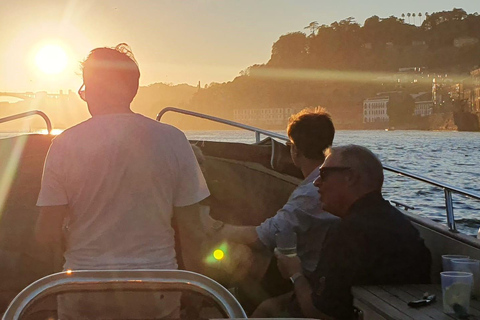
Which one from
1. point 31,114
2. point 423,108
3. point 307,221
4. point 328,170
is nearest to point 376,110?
point 423,108

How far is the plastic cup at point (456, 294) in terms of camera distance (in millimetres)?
1867

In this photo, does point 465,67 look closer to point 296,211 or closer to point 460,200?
point 460,200

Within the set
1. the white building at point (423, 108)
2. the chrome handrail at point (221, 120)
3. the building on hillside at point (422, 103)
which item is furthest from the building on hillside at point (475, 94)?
the chrome handrail at point (221, 120)

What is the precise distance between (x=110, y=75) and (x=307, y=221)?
105cm

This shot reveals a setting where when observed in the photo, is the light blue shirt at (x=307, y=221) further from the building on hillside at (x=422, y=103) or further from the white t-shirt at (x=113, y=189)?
the building on hillside at (x=422, y=103)

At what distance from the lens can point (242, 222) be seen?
4707 millimetres

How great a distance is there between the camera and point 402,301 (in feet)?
6.40

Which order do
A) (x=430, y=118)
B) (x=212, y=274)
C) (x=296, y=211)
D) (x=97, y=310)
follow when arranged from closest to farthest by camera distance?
(x=97, y=310) → (x=296, y=211) → (x=212, y=274) → (x=430, y=118)

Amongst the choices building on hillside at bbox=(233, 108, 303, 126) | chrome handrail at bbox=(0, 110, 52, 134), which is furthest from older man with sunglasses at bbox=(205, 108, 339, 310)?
building on hillside at bbox=(233, 108, 303, 126)

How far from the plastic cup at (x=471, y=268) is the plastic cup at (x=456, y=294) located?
0.79ft

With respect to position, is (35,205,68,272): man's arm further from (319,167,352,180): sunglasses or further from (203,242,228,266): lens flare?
(203,242,228,266): lens flare

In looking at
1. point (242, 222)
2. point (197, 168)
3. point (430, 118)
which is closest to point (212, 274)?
point (197, 168)

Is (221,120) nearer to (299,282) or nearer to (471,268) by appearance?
(299,282)

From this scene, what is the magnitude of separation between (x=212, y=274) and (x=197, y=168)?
1149mm
